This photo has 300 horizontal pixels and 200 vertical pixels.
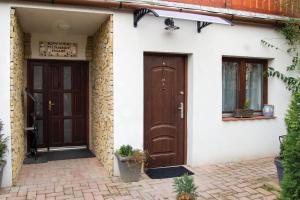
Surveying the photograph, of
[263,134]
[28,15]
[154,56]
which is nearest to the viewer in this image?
[28,15]

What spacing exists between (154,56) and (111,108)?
135 centimetres

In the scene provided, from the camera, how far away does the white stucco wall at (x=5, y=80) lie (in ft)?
15.8

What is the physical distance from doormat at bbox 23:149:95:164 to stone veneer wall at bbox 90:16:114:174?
0.22 metres

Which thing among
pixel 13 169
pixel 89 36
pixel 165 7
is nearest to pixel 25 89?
pixel 89 36

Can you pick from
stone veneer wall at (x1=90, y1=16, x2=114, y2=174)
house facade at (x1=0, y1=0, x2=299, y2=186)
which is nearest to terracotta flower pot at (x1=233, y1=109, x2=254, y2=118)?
house facade at (x1=0, y1=0, x2=299, y2=186)

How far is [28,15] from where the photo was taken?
542 centimetres

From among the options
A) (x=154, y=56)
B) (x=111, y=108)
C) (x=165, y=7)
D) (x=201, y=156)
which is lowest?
(x=201, y=156)

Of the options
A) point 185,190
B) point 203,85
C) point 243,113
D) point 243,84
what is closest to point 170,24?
point 203,85

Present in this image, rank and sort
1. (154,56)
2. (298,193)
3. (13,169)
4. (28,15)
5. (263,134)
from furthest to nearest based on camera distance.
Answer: (263,134) → (154,56) → (28,15) → (13,169) → (298,193)

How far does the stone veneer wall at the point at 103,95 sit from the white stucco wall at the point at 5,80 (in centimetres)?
166

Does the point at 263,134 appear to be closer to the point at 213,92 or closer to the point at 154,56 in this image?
the point at 213,92

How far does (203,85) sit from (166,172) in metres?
1.86

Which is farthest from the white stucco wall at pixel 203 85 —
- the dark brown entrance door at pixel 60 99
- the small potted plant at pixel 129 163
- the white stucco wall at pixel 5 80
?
the dark brown entrance door at pixel 60 99

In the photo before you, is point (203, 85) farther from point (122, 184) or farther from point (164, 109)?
point (122, 184)
